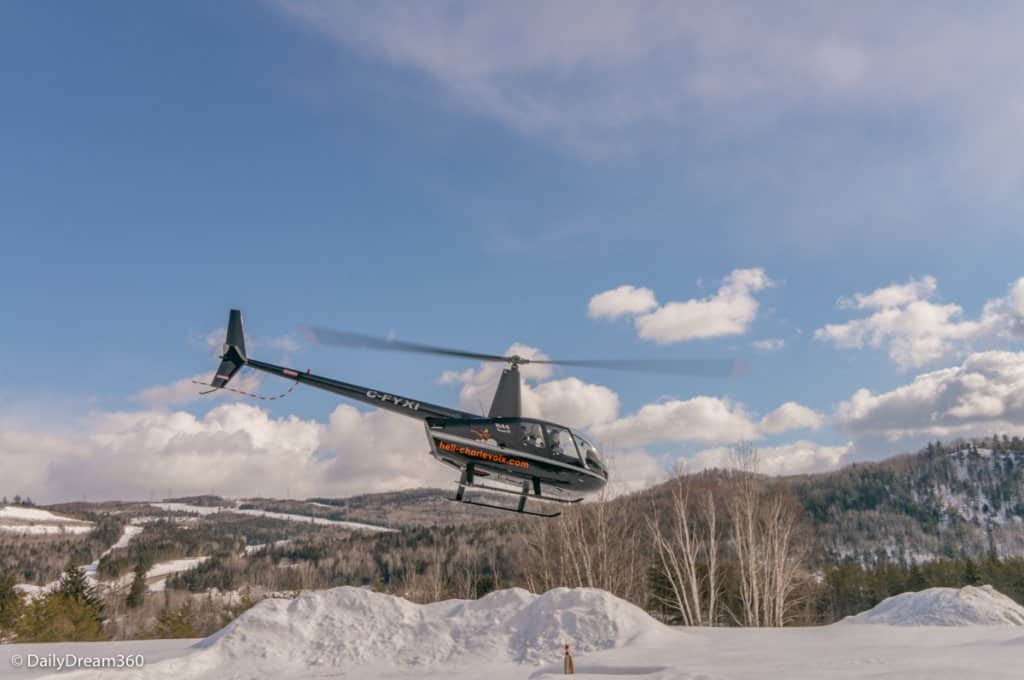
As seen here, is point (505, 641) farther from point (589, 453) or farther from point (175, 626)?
point (175, 626)

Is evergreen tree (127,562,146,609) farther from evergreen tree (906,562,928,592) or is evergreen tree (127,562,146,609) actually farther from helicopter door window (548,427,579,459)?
evergreen tree (906,562,928,592)

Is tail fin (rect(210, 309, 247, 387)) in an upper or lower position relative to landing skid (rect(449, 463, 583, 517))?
upper

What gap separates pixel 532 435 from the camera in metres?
18.4

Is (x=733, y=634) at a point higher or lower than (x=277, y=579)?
higher

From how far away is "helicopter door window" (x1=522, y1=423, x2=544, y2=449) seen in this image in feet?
60.2

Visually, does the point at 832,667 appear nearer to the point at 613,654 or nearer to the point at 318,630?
the point at 613,654

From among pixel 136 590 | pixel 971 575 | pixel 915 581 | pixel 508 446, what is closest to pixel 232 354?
pixel 508 446

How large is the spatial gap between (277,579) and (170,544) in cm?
8036

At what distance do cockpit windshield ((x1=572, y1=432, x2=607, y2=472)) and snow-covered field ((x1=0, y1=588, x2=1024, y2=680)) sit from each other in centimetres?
540

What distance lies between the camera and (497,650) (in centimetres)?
2334

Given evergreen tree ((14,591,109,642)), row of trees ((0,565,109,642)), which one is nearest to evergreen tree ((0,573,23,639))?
row of trees ((0,565,109,642))

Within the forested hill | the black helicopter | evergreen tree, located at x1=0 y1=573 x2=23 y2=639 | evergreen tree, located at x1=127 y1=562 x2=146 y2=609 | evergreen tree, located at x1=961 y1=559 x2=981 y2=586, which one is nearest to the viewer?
the black helicopter

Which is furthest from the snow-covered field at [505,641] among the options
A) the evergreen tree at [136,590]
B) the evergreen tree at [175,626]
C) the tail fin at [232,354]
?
the evergreen tree at [136,590]

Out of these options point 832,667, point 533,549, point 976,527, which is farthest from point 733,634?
point 976,527
